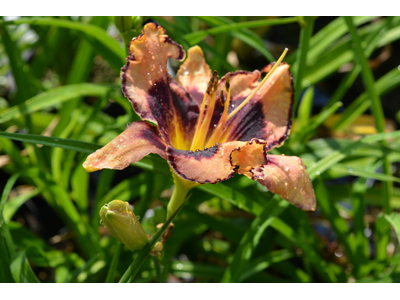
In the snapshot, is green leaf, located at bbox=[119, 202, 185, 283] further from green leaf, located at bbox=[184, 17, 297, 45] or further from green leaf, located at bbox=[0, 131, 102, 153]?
green leaf, located at bbox=[184, 17, 297, 45]

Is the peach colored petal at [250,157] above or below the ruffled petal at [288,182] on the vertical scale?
above

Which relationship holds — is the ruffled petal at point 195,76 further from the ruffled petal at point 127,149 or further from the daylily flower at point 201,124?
the ruffled petal at point 127,149

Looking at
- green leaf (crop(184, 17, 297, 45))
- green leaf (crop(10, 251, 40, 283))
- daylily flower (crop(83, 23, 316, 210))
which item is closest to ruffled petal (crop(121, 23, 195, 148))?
daylily flower (crop(83, 23, 316, 210))

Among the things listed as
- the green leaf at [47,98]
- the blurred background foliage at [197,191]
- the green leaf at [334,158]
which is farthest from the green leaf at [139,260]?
the green leaf at [47,98]

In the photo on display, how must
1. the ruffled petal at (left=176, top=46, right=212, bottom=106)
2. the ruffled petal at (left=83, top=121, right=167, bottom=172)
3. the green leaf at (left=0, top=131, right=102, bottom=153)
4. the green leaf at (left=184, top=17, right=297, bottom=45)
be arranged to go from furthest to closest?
the green leaf at (left=184, top=17, right=297, bottom=45) < the ruffled petal at (left=176, top=46, right=212, bottom=106) < the green leaf at (left=0, top=131, right=102, bottom=153) < the ruffled petal at (left=83, top=121, right=167, bottom=172)

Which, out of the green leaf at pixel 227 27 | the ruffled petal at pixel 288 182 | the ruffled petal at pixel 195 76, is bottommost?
the ruffled petal at pixel 288 182

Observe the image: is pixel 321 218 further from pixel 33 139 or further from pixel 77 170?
pixel 33 139

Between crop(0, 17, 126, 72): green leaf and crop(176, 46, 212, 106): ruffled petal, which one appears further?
crop(0, 17, 126, 72): green leaf
